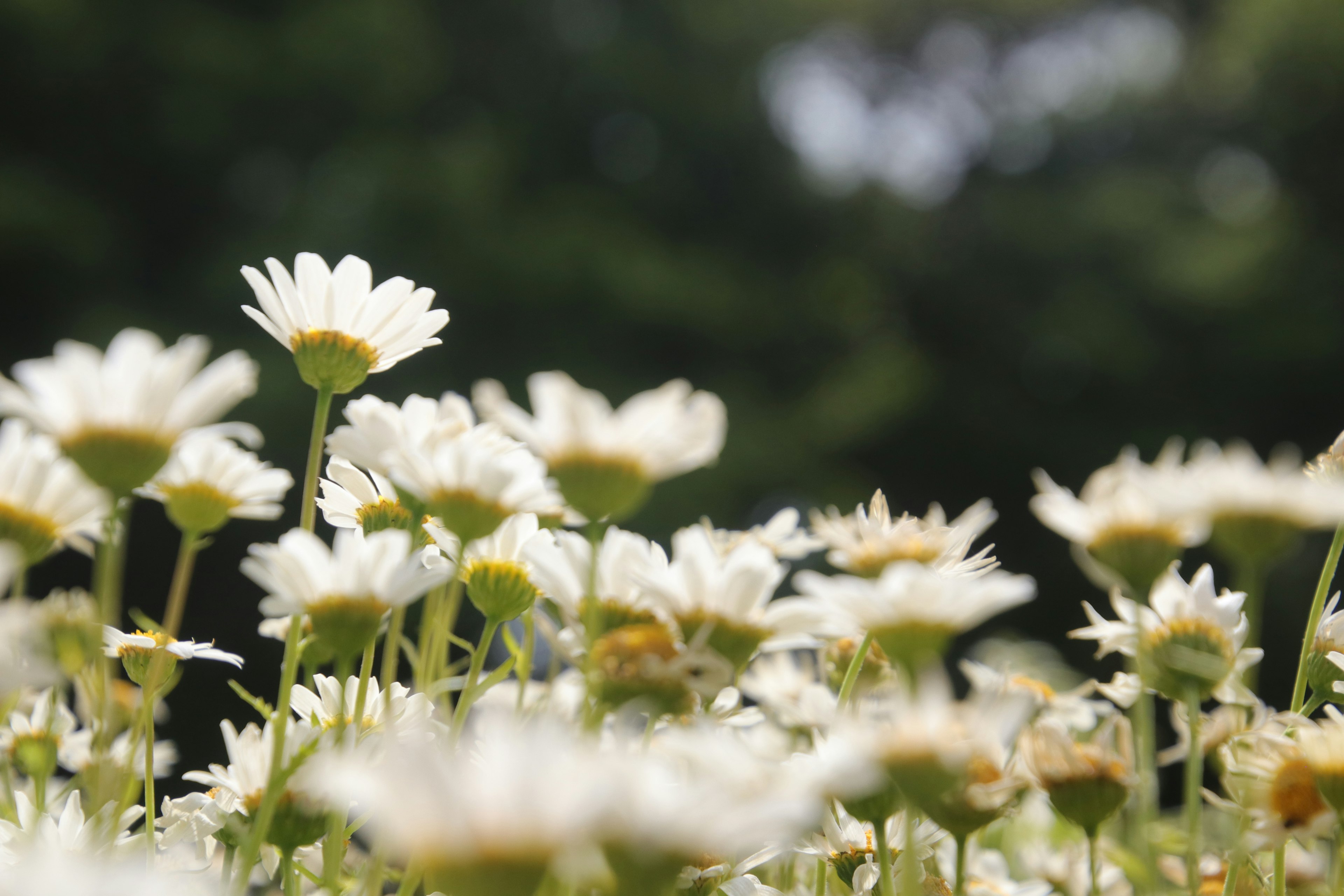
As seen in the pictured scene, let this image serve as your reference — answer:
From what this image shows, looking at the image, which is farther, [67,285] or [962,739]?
[67,285]

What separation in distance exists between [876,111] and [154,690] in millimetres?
5725

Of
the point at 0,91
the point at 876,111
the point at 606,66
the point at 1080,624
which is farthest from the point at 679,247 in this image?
the point at 0,91

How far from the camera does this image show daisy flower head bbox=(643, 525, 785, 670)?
0.30m

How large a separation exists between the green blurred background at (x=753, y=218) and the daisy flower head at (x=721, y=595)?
3.21 meters

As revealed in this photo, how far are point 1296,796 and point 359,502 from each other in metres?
0.34

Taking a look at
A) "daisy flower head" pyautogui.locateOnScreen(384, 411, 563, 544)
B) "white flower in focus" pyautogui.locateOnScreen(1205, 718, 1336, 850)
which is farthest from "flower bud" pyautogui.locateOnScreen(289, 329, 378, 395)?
"white flower in focus" pyautogui.locateOnScreen(1205, 718, 1336, 850)

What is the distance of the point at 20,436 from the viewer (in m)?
0.31

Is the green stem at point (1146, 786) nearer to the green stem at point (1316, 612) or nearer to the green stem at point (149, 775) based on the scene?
the green stem at point (1316, 612)

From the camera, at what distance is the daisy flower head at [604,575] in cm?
31

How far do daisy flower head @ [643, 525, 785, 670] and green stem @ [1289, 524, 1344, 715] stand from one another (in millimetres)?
196

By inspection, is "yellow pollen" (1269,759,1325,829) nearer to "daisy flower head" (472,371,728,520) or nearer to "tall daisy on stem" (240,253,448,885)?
"daisy flower head" (472,371,728,520)

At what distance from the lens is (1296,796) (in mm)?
324

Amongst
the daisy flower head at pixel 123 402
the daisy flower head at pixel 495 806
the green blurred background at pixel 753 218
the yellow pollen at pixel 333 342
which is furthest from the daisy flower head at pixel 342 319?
A: the green blurred background at pixel 753 218

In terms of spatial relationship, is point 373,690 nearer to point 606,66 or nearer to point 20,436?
point 20,436
